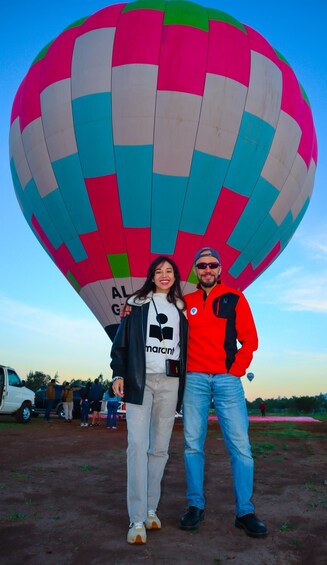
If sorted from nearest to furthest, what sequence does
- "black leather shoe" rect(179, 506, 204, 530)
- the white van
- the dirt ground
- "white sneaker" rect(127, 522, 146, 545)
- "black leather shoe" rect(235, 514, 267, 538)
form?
the dirt ground < "white sneaker" rect(127, 522, 146, 545) < "black leather shoe" rect(235, 514, 267, 538) < "black leather shoe" rect(179, 506, 204, 530) < the white van

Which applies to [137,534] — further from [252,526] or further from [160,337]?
[160,337]

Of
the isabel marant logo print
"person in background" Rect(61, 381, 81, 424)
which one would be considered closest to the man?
the isabel marant logo print

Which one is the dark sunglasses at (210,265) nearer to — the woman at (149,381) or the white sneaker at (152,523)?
the woman at (149,381)

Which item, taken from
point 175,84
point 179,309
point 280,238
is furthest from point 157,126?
point 179,309

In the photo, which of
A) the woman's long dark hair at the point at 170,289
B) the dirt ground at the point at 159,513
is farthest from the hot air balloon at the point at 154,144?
the woman's long dark hair at the point at 170,289

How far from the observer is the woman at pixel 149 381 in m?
3.25

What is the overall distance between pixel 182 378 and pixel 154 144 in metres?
8.70

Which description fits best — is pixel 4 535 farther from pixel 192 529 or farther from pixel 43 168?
pixel 43 168

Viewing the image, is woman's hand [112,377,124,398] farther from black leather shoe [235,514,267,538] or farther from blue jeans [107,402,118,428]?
blue jeans [107,402,118,428]

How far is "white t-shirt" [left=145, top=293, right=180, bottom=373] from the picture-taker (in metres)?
3.41

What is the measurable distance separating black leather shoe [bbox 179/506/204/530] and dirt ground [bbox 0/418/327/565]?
0.16 ft

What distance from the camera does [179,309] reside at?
11.8ft

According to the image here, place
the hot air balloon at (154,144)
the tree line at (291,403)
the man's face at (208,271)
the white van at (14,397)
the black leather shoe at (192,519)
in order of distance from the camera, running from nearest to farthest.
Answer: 1. the black leather shoe at (192,519)
2. the man's face at (208,271)
3. the hot air balloon at (154,144)
4. the white van at (14,397)
5. the tree line at (291,403)

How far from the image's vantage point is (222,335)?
3602mm
